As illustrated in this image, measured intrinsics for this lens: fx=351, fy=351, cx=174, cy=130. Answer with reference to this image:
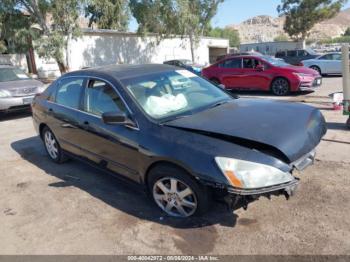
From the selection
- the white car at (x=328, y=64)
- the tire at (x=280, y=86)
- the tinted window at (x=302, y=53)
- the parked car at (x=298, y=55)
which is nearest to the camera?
the tire at (x=280, y=86)

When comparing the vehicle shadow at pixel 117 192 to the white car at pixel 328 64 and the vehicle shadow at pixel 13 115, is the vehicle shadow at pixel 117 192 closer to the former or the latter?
the vehicle shadow at pixel 13 115

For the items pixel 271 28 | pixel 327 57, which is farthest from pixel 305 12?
pixel 271 28

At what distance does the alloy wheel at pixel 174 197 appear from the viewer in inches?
137

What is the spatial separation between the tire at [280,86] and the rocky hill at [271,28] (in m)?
132

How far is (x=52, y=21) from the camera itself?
832 inches

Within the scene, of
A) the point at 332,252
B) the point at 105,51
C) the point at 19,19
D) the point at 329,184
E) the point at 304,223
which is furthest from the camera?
the point at 105,51

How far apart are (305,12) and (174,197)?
4167 cm

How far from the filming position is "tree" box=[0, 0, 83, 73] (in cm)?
2000

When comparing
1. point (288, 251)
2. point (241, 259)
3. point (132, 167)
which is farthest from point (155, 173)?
point (288, 251)

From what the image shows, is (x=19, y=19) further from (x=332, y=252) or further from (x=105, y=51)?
(x=332, y=252)

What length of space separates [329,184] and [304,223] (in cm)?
102

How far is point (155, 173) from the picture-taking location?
11.8 feet

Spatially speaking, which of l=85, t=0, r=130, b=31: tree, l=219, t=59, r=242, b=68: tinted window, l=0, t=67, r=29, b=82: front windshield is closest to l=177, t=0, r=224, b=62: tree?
l=85, t=0, r=130, b=31: tree

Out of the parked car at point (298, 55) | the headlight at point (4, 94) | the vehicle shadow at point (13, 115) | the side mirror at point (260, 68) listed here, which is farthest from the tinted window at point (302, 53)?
the headlight at point (4, 94)
